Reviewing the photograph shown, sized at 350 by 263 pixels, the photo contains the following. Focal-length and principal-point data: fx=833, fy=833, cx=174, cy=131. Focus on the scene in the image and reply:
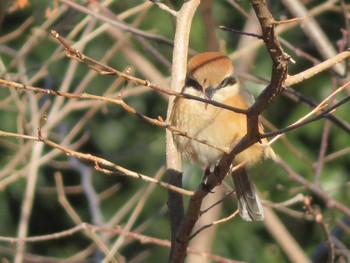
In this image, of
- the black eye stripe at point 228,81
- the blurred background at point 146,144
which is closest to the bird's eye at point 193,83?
the black eye stripe at point 228,81

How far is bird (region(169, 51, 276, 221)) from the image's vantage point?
3574 mm

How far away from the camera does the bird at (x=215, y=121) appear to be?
3574 millimetres

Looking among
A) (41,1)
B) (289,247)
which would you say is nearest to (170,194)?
(289,247)

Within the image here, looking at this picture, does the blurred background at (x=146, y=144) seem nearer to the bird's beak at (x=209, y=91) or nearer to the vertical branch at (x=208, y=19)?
the vertical branch at (x=208, y=19)

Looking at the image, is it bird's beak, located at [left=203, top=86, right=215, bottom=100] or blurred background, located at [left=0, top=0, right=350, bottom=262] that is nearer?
bird's beak, located at [left=203, top=86, right=215, bottom=100]

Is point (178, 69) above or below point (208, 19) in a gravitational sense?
below

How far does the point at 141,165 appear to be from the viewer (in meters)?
6.71

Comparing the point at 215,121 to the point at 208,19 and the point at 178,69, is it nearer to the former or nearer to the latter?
the point at 178,69

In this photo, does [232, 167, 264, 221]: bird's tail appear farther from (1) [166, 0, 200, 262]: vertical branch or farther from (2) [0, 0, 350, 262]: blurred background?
(2) [0, 0, 350, 262]: blurred background

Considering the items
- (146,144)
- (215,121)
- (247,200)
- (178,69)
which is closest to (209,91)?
(215,121)

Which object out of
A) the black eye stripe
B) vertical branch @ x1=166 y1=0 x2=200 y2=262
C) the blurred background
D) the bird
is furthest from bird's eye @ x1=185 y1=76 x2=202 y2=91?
the blurred background

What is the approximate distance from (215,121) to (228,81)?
295mm

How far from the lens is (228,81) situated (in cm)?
380

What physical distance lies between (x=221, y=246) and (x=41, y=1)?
2.28 m
